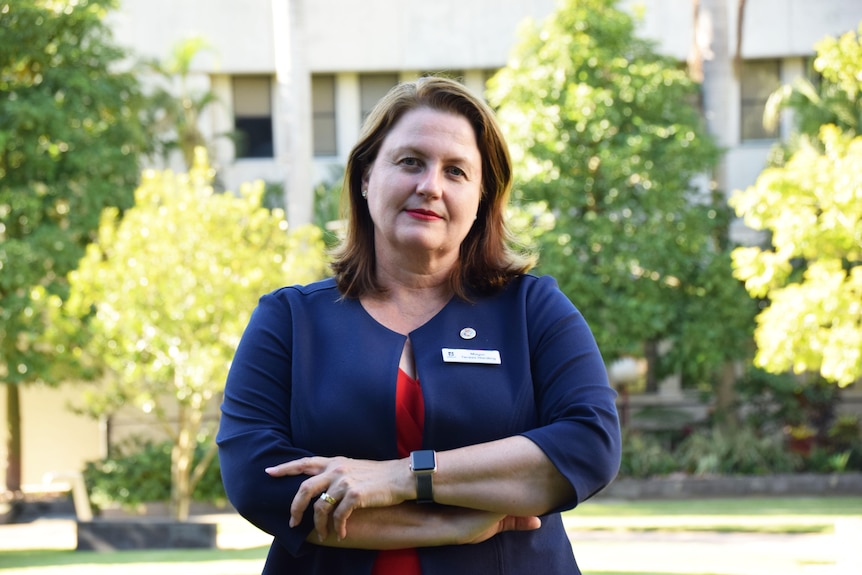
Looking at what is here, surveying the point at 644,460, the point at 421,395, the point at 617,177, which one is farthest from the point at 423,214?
the point at 644,460

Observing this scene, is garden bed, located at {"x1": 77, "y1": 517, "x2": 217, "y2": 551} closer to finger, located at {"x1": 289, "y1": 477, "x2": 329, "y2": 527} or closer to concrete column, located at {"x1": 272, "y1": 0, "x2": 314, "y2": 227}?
concrete column, located at {"x1": 272, "y1": 0, "x2": 314, "y2": 227}

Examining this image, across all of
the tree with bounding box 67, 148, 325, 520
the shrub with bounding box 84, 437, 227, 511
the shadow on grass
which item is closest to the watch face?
the shadow on grass

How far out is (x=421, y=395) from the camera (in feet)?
9.02

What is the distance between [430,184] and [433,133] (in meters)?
0.14

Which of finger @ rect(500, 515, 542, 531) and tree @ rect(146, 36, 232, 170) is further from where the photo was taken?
tree @ rect(146, 36, 232, 170)

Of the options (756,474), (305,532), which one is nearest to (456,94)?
(305,532)

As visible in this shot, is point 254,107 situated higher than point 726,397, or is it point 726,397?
point 254,107

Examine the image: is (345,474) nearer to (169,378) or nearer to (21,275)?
(169,378)

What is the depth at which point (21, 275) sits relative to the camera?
2425cm

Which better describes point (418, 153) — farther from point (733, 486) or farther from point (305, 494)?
point (733, 486)

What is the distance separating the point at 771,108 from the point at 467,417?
25.5 m

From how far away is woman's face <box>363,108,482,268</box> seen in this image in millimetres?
2883

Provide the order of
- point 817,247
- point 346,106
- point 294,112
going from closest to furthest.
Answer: point 817,247 < point 294,112 < point 346,106

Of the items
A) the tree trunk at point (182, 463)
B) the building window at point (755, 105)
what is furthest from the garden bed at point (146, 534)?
the building window at point (755, 105)
